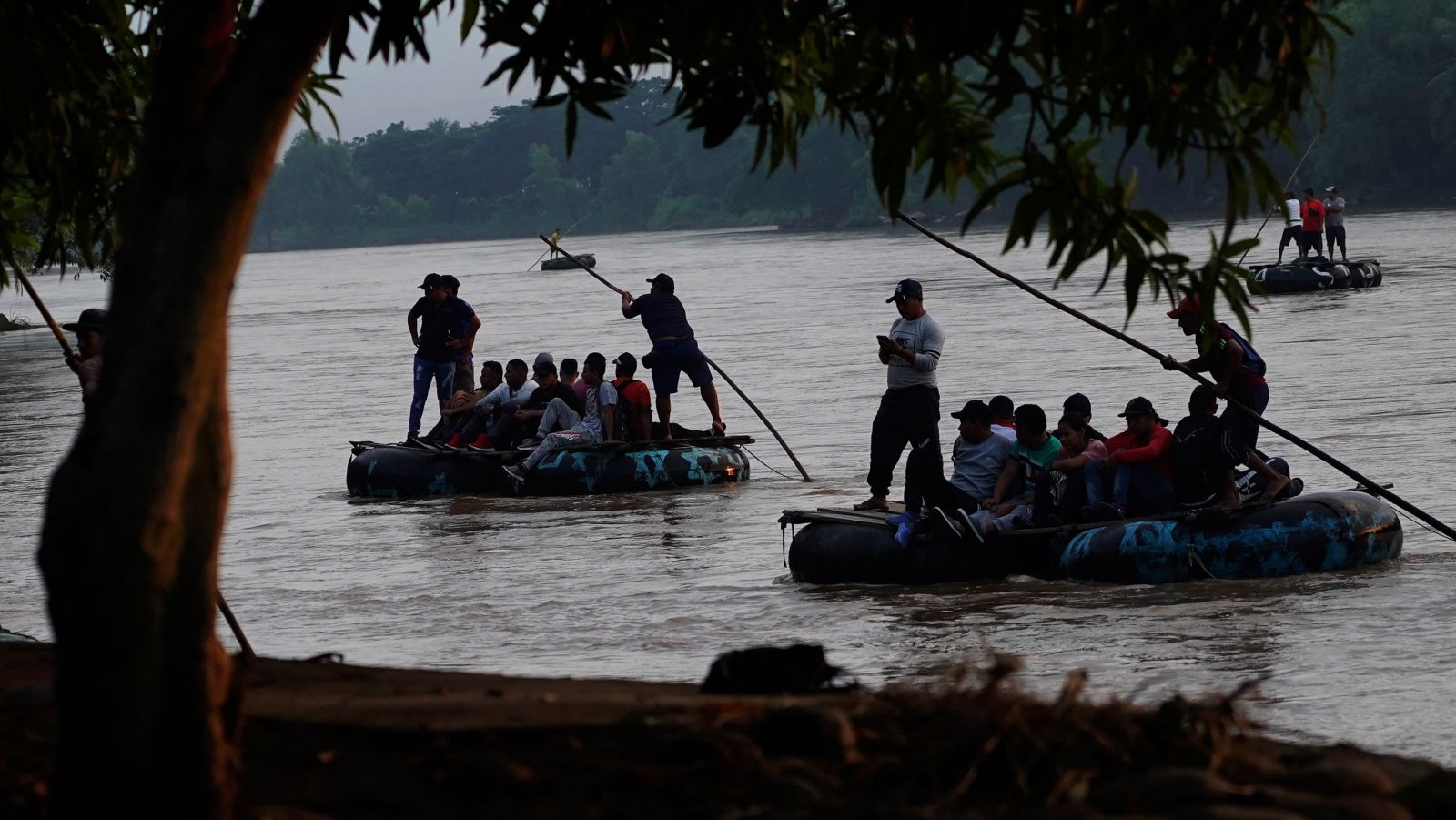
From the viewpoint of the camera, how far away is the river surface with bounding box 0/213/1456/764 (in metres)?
11.0

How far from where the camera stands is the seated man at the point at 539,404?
64.7 feet

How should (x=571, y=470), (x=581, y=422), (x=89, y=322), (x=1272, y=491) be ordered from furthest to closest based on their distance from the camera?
(x=581, y=422), (x=571, y=470), (x=89, y=322), (x=1272, y=491)

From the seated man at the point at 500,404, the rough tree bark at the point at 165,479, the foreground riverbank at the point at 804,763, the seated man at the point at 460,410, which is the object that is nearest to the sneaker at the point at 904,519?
the seated man at the point at 500,404

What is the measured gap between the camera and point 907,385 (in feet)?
47.2

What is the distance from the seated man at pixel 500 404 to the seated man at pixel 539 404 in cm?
6

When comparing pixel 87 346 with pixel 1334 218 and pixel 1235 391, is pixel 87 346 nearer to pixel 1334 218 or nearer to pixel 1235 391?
pixel 1235 391

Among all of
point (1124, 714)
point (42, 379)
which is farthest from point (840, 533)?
point (42, 379)

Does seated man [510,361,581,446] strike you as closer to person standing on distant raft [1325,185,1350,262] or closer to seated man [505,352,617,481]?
seated man [505,352,617,481]

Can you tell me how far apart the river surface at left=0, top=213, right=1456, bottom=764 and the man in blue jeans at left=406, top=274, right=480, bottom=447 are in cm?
148

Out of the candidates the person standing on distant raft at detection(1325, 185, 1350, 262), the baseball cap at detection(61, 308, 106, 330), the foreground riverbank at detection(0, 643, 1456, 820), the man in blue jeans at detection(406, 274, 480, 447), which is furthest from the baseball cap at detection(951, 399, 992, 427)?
the person standing on distant raft at detection(1325, 185, 1350, 262)

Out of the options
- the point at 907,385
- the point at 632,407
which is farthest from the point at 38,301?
the point at 632,407

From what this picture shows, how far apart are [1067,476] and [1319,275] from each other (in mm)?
31161

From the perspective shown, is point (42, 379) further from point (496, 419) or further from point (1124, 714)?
point (1124, 714)

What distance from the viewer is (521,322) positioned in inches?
2082
